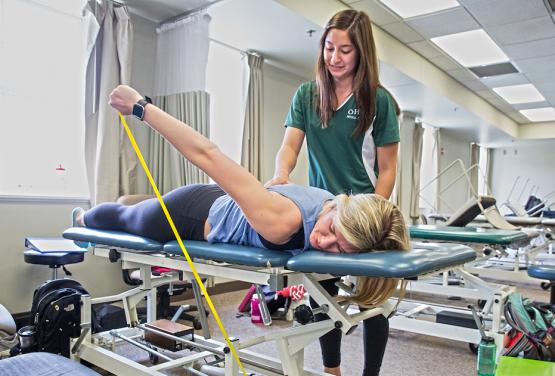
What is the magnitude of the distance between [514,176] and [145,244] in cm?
969

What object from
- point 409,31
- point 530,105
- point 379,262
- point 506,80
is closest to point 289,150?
point 379,262

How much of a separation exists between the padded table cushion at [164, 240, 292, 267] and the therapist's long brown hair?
0.49 meters

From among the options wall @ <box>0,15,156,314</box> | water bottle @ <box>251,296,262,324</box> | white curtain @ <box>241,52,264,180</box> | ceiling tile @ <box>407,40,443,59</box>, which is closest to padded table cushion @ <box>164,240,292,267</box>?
water bottle @ <box>251,296,262,324</box>

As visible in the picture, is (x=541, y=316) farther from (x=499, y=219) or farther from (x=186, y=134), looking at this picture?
(x=186, y=134)

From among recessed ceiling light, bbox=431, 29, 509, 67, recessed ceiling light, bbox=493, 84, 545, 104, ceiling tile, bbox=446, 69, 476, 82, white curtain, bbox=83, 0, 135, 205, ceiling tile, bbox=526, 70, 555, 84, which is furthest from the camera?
recessed ceiling light, bbox=493, 84, 545, 104

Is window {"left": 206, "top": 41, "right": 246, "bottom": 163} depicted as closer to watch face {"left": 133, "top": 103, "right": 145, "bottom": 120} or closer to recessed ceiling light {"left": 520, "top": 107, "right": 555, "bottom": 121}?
watch face {"left": 133, "top": 103, "right": 145, "bottom": 120}

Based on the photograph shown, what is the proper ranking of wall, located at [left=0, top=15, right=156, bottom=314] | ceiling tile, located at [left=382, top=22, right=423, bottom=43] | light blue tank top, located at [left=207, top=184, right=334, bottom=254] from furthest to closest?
ceiling tile, located at [left=382, top=22, right=423, bottom=43]
wall, located at [left=0, top=15, right=156, bottom=314]
light blue tank top, located at [left=207, top=184, right=334, bottom=254]

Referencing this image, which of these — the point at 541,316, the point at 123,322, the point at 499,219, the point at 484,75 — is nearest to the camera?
the point at 541,316

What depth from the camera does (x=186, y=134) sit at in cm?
114

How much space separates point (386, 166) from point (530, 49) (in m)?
3.89

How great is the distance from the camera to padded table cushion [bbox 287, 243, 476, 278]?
901 mm

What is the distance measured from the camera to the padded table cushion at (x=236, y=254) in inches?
42.6

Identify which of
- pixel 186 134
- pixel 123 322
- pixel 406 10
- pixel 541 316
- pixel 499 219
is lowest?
pixel 123 322

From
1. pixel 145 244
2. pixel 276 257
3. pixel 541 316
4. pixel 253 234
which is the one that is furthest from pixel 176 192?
pixel 541 316
